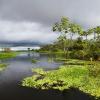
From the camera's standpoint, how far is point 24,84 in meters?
37.6

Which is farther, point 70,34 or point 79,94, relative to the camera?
point 70,34

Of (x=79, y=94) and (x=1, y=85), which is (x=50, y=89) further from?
(x=1, y=85)

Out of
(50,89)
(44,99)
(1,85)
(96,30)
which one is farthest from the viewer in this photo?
(96,30)

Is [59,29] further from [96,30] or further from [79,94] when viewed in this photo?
[79,94]

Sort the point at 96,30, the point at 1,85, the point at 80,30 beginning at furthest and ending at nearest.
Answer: the point at 96,30
the point at 80,30
the point at 1,85

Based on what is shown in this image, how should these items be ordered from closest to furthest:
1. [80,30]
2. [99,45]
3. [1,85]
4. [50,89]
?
[50,89] < [1,85] < [99,45] < [80,30]

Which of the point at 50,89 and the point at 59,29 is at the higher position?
the point at 59,29

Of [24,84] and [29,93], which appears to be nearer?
[29,93]

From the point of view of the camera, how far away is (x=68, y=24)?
10681cm

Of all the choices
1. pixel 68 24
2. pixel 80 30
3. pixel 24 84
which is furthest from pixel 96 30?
pixel 24 84

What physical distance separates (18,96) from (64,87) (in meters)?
7.95

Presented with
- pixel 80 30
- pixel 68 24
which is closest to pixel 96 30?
pixel 80 30

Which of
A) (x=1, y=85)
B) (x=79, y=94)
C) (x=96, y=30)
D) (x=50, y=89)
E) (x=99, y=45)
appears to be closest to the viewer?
(x=79, y=94)

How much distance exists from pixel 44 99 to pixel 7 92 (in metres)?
6.77
